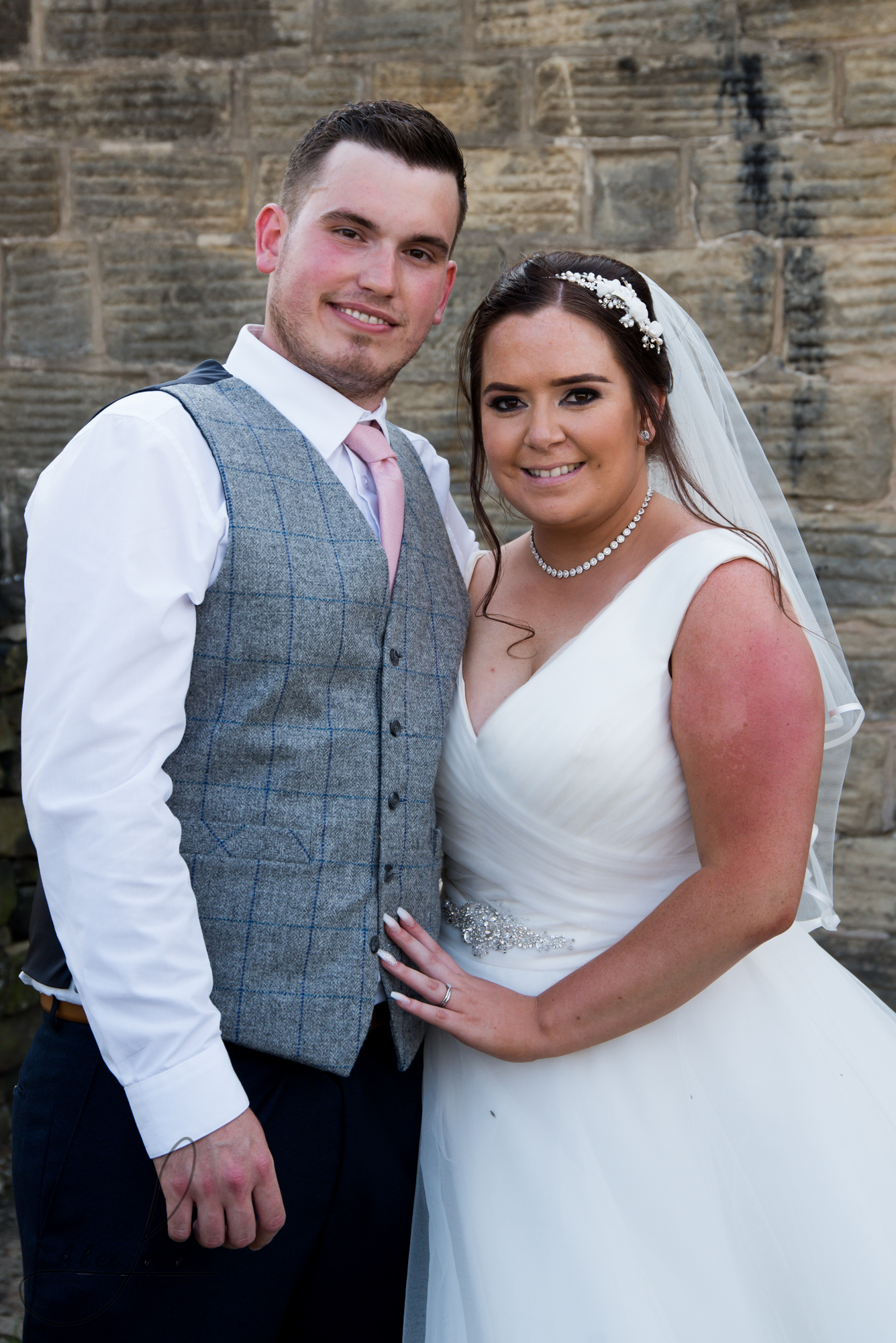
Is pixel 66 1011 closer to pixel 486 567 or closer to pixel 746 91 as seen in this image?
pixel 486 567

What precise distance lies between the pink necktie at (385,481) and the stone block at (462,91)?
5.67ft

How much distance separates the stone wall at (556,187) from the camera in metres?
2.89

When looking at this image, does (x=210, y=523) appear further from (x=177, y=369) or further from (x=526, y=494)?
(x=177, y=369)

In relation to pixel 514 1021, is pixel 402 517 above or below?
above

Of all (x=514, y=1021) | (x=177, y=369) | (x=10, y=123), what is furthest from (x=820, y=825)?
(x=10, y=123)

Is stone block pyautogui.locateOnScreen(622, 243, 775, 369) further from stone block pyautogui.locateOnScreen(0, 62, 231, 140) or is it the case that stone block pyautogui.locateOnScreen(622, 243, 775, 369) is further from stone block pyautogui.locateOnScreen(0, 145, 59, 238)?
stone block pyautogui.locateOnScreen(0, 145, 59, 238)

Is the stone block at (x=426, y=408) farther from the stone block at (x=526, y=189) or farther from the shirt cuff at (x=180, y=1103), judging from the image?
the shirt cuff at (x=180, y=1103)

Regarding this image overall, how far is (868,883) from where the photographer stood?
2.99 m

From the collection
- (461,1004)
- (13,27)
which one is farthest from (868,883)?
(13,27)

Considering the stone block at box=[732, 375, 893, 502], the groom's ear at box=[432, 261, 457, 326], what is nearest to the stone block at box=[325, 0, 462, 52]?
the stone block at box=[732, 375, 893, 502]

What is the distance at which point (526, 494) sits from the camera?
5.74ft

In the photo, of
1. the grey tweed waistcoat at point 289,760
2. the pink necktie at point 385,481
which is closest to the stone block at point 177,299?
the pink necktie at point 385,481

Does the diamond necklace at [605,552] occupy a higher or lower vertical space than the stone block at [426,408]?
lower

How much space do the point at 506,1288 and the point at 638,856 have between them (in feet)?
2.08
